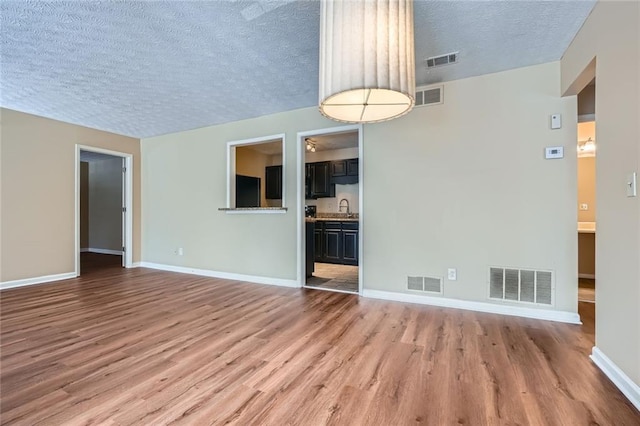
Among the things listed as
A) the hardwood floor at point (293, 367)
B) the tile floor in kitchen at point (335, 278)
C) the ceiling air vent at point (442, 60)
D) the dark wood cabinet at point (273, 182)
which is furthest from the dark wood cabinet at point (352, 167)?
the hardwood floor at point (293, 367)

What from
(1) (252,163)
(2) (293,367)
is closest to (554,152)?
(2) (293,367)

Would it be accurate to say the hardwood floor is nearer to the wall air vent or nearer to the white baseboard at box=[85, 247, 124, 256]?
the wall air vent

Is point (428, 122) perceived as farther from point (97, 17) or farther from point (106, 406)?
point (106, 406)

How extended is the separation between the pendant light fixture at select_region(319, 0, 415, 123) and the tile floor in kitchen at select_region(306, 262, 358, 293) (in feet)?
9.21

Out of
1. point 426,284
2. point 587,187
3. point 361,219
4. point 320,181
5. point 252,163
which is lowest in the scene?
point 426,284

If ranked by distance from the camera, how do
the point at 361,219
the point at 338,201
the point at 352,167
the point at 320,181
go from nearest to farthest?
the point at 361,219
the point at 352,167
the point at 320,181
the point at 338,201

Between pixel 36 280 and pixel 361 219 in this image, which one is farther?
pixel 36 280

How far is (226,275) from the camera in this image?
4.62 m

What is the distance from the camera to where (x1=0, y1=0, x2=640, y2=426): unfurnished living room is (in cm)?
161

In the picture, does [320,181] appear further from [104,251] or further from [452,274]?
[104,251]

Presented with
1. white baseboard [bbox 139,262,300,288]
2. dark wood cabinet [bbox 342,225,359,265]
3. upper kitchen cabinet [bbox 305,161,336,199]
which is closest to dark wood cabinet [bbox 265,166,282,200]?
upper kitchen cabinet [bbox 305,161,336,199]

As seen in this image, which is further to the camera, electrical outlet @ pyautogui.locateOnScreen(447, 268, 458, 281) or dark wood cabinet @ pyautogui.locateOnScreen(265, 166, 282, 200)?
dark wood cabinet @ pyautogui.locateOnScreen(265, 166, 282, 200)

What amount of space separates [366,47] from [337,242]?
4.50m

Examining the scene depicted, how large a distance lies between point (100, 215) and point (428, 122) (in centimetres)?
852
